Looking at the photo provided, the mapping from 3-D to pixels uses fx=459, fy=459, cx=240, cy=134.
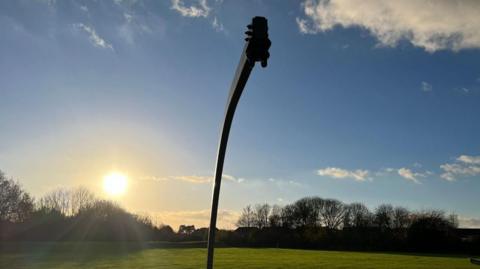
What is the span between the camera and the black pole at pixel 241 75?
2.69m

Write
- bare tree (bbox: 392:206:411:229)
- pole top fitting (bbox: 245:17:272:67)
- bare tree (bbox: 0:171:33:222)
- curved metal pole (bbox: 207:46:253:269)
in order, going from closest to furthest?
pole top fitting (bbox: 245:17:272:67) < curved metal pole (bbox: 207:46:253:269) < bare tree (bbox: 0:171:33:222) < bare tree (bbox: 392:206:411:229)

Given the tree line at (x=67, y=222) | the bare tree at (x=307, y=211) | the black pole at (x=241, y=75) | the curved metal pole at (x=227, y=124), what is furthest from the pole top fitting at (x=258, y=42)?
the bare tree at (x=307, y=211)

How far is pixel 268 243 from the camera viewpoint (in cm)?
10625

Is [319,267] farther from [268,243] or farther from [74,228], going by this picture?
[268,243]

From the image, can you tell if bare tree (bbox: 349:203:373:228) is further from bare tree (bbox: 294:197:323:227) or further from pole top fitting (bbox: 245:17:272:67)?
pole top fitting (bbox: 245:17:272:67)

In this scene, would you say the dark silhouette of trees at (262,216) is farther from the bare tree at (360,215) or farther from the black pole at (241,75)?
the black pole at (241,75)

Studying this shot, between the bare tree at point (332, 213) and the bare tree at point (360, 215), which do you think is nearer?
the bare tree at point (360, 215)

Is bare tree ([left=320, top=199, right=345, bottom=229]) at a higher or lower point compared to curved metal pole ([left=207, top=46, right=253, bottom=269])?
higher

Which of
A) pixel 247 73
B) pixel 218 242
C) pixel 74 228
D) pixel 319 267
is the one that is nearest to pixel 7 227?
pixel 74 228

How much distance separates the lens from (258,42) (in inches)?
106

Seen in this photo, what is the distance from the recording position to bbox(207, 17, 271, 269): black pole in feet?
8.82

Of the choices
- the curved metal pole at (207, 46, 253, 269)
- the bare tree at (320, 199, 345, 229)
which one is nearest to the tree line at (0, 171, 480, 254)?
the bare tree at (320, 199, 345, 229)

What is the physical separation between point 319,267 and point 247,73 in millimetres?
44860

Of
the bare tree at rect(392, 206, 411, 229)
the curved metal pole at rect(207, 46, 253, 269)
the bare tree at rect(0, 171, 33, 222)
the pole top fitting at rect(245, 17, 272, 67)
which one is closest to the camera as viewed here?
the pole top fitting at rect(245, 17, 272, 67)
